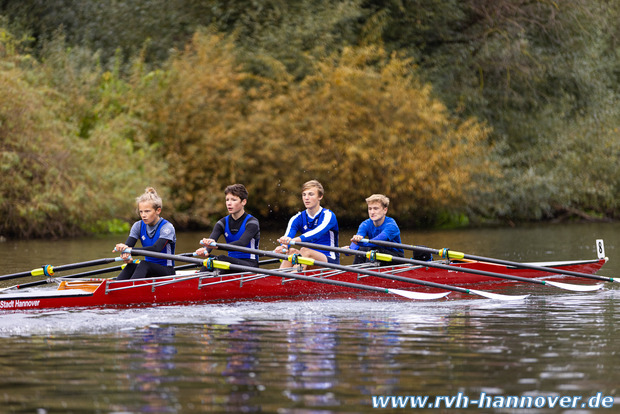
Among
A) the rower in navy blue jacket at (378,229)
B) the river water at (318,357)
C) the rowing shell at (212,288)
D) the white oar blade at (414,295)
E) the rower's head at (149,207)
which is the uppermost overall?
the rower's head at (149,207)

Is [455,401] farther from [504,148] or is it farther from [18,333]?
[504,148]

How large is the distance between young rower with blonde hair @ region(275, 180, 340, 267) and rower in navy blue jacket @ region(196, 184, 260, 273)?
58 cm

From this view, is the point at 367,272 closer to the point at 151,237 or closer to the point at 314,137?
the point at 151,237

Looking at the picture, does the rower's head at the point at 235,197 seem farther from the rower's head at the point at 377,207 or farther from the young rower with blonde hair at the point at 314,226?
the rower's head at the point at 377,207

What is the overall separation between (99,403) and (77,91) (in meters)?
22.2

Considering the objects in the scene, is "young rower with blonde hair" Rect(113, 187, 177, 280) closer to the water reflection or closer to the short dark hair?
the water reflection

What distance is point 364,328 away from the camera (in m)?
8.73

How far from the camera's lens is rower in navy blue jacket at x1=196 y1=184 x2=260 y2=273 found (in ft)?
36.5

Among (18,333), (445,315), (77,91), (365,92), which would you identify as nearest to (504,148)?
(365,92)

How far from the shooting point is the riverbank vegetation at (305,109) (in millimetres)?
24188

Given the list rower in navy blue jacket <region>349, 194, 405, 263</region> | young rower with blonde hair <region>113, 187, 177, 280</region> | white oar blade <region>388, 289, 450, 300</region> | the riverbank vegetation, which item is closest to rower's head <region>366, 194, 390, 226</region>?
rower in navy blue jacket <region>349, 194, 405, 263</region>

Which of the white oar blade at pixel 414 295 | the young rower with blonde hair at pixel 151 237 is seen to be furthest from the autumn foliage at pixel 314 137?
the white oar blade at pixel 414 295

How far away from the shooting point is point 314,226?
12109 mm

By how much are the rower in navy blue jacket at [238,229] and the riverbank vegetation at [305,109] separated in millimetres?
11946
